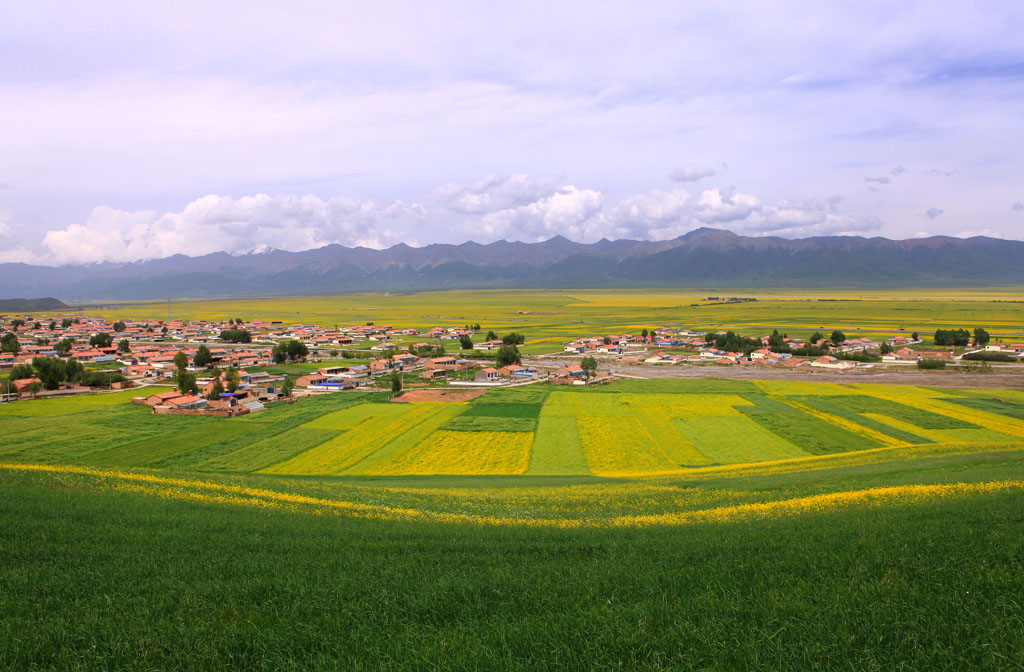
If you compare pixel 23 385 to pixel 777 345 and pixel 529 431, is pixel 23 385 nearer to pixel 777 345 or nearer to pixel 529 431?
pixel 529 431

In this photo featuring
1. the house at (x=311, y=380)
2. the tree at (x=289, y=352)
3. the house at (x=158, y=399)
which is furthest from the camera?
the tree at (x=289, y=352)

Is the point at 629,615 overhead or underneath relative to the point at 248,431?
overhead

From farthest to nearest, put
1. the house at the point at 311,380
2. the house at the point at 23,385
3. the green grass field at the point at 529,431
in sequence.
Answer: the house at the point at 311,380 < the house at the point at 23,385 < the green grass field at the point at 529,431

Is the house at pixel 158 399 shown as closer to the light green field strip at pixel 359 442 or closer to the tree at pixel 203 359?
the light green field strip at pixel 359 442

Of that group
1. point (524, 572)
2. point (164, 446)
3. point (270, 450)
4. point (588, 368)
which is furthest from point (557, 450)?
point (588, 368)

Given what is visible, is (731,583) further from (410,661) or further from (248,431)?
(248,431)

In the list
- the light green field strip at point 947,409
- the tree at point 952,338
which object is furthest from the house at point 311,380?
the tree at point 952,338

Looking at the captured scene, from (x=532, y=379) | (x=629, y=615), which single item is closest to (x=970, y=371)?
(x=532, y=379)
